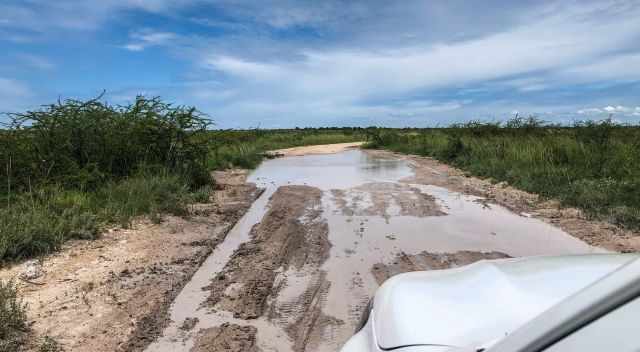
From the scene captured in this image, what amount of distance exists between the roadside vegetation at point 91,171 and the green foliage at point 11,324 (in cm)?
162

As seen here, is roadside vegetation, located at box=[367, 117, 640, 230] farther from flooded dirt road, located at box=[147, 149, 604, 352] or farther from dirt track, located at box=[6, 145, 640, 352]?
flooded dirt road, located at box=[147, 149, 604, 352]

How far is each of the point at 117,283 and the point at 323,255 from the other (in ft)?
7.86

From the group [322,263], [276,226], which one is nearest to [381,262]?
[322,263]

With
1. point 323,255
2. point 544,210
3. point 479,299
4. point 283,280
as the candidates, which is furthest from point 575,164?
point 479,299

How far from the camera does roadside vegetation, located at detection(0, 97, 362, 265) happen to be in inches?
263

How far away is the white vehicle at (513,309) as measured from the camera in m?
1.10

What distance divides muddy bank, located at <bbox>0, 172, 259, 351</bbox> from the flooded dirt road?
0.22 m

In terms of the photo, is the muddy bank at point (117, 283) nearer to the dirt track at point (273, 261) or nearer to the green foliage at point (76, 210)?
the dirt track at point (273, 261)

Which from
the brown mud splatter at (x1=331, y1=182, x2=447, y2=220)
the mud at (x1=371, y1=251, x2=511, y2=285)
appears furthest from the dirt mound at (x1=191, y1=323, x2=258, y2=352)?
the brown mud splatter at (x1=331, y1=182, x2=447, y2=220)

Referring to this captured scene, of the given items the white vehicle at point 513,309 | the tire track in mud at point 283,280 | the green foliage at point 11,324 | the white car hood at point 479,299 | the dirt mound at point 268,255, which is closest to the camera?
the white vehicle at point 513,309

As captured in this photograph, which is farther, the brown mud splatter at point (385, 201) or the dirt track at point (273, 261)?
the brown mud splatter at point (385, 201)

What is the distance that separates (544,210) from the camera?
905 centimetres

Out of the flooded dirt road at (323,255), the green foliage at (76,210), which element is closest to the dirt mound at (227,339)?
the flooded dirt road at (323,255)

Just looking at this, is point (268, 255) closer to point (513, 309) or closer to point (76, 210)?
point (76, 210)
